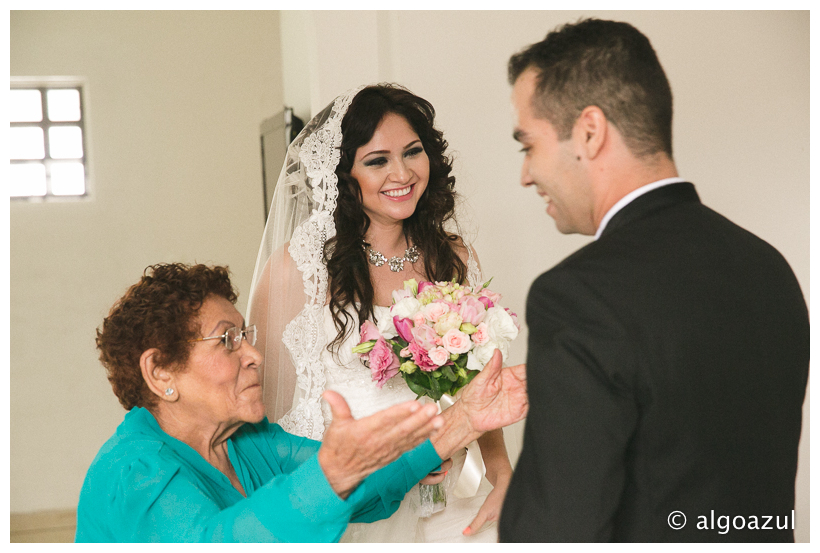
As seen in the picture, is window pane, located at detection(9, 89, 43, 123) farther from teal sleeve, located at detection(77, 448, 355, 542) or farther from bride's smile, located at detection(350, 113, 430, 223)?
teal sleeve, located at detection(77, 448, 355, 542)

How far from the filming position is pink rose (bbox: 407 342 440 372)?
7.22ft

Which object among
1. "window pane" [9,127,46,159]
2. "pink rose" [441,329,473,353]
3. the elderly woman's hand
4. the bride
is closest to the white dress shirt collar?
the elderly woman's hand

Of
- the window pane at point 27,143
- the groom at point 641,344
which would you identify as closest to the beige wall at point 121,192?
the window pane at point 27,143

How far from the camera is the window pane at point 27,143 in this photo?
6.29 metres

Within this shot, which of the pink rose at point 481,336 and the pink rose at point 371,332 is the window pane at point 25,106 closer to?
the pink rose at point 371,332

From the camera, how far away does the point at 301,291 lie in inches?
115

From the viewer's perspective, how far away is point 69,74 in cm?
614

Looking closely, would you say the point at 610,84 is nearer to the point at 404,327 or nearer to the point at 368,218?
the point at 404,327

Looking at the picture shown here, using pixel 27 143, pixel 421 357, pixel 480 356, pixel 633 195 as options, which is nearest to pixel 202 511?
pixel 421 357

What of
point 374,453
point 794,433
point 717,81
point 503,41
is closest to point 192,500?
point 374,453

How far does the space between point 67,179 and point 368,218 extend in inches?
170

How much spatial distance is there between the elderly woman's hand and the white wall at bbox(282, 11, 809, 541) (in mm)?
2517

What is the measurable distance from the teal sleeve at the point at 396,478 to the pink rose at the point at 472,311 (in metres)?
0.42
